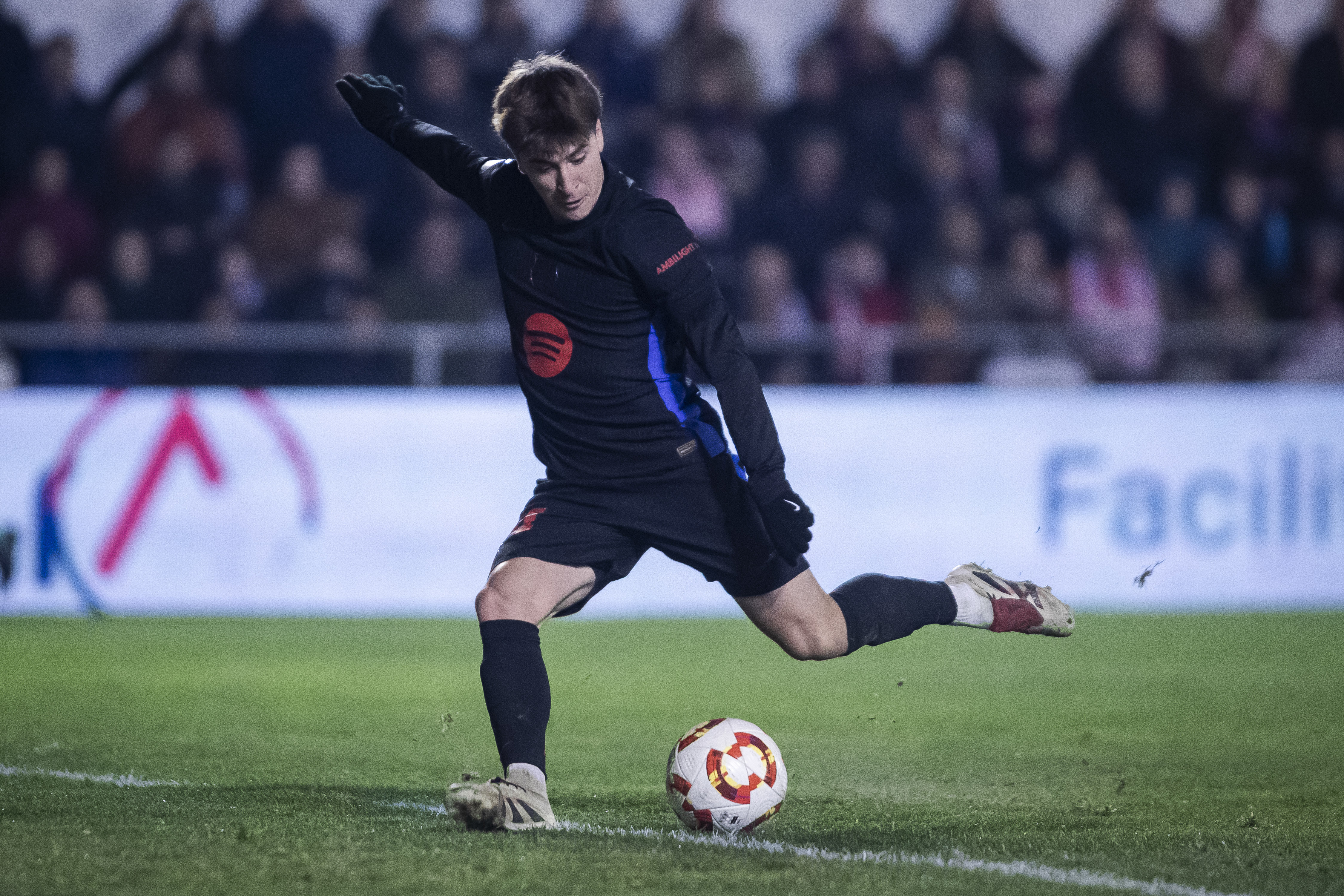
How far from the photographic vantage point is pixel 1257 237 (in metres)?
12.1

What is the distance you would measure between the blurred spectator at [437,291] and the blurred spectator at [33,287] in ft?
7.35

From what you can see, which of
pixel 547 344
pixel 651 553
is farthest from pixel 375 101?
pixel 651 553

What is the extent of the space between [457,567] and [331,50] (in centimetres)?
435

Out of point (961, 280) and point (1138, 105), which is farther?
point (1138, 105)

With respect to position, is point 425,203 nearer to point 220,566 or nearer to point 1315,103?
point 220,566

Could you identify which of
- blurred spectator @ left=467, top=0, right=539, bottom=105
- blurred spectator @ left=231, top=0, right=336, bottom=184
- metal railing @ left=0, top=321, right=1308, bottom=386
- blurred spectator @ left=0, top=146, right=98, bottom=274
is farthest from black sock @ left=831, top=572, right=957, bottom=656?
blurred spectator @ left=231, top=0, right=336, bottom=184

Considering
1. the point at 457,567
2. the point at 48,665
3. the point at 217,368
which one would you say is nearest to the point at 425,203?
the point at 217,368

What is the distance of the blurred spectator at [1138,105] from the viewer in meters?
12.4

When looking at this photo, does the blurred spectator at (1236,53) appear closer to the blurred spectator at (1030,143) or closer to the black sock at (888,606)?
the blurred spectator at (1030,143)

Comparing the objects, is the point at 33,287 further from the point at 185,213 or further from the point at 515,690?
the point at 515,690

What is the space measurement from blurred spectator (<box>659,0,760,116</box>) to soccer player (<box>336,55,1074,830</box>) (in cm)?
775

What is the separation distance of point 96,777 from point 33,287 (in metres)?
7.01

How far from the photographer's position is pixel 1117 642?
895 centimetres

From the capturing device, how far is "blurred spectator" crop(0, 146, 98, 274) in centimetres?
1131
